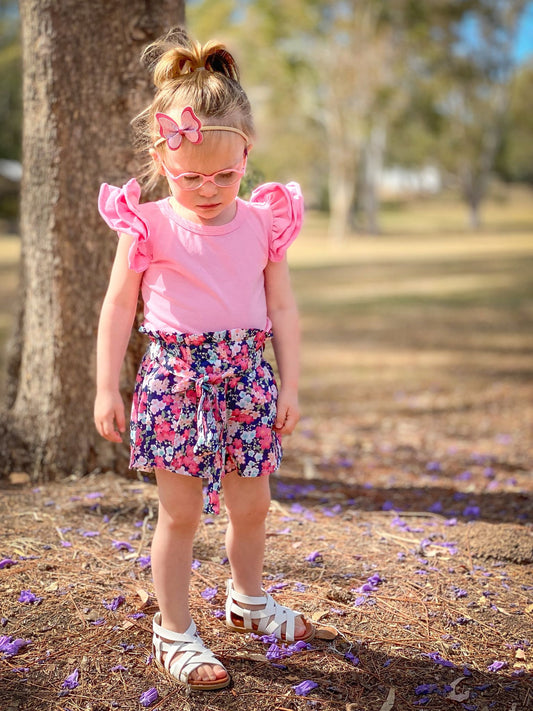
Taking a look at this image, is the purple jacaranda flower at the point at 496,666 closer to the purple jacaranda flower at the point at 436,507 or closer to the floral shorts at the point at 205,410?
the floral shorts at the point at 205,410

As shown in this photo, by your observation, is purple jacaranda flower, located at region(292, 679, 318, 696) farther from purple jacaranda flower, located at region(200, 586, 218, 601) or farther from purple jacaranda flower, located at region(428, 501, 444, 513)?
purple jacaranda flower, located at region(428, 501, 444, 513)

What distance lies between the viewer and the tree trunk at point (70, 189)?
334 centimetres

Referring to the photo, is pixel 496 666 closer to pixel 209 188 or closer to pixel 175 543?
pixel 175 543

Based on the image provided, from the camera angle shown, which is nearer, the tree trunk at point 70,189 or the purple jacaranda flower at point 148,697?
the purple jacaranda flower at point 148,697

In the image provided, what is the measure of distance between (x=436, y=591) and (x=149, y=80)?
94.0 inches

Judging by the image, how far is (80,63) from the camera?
334 cm

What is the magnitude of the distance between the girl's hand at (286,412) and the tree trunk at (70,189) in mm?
1168

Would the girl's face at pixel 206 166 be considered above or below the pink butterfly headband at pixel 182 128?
below

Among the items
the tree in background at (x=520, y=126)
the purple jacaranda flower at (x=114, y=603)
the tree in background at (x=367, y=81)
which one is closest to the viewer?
the purple jacaranda flower at (x=114, y=603)

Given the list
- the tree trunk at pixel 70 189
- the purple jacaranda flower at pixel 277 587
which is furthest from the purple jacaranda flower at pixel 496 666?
the tree trunk at pixel 70 189

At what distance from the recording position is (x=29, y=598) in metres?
2.60

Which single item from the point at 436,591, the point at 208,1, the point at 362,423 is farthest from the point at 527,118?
the point at 436,591

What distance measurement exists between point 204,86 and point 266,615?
1632 mm

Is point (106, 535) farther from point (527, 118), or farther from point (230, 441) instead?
point (527, 118)
